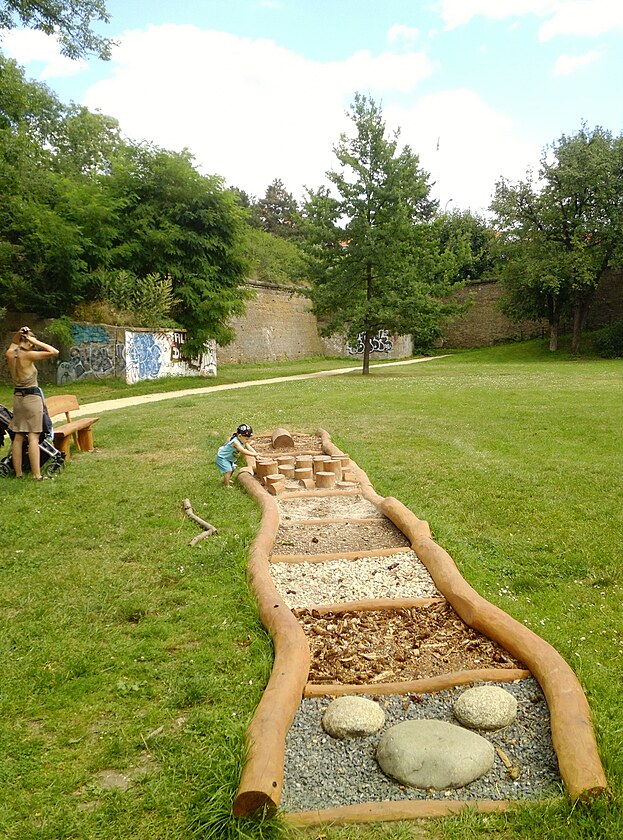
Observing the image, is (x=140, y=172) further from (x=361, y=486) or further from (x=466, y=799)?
(x=466, y=799)

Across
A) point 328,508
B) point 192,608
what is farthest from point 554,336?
point 192,608

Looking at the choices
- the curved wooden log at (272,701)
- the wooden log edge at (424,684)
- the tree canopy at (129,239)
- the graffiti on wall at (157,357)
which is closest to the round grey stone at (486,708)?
the wooden log edge at (424,684)

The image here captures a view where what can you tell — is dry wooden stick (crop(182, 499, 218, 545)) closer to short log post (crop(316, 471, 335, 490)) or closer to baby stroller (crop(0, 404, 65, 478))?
short log post (crop(316, 471, 335, 490))

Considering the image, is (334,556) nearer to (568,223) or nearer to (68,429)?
(68,429)

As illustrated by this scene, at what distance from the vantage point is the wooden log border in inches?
77.5

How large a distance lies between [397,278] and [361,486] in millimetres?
14854

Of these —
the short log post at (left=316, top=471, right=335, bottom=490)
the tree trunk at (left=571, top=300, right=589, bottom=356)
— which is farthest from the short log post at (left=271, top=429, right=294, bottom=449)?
the tree trunk at (left=571, top=300, right=589, bottom=356)

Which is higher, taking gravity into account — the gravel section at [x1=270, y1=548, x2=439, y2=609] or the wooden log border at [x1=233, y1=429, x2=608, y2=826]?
the wooden log border at [x1=233, y1=429, x2=608, y2=826]

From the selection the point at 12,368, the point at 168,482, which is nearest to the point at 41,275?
the point at 12,368

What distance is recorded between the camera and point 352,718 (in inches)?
93.3

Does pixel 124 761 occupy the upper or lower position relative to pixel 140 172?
lower

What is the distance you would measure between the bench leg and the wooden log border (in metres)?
4.93

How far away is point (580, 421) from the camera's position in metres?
9.13

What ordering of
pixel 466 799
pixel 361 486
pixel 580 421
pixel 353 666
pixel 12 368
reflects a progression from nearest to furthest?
pixel 466 799 → pixel 353 666 → pixel 361 486 → pixel 12 368 → pixel 580 421
